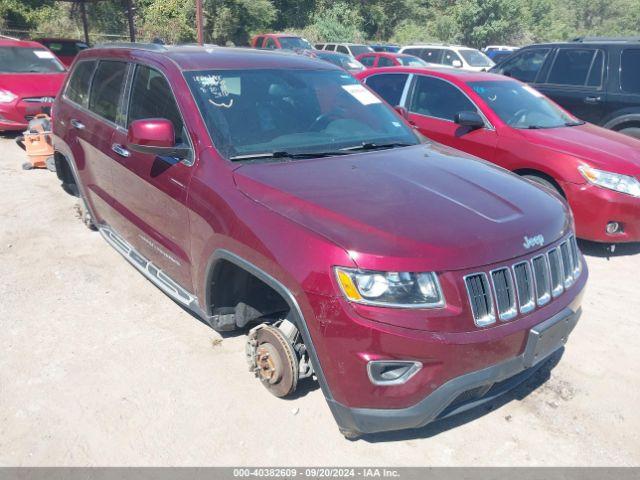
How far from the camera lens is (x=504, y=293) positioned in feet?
→ 8.11

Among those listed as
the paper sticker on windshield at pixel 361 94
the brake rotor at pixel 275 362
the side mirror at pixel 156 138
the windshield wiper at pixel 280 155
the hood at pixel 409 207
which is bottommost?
the brake rotor at pixel 275 362

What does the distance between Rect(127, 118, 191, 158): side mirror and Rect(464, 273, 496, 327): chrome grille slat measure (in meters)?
1.76

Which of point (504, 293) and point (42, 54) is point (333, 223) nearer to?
point (504, 293)

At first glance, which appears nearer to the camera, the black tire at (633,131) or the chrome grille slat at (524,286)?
the chrome grille slat at (524,286)

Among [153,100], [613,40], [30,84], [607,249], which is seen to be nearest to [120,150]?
[153,100]

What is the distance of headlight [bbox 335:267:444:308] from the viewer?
7.55 feet

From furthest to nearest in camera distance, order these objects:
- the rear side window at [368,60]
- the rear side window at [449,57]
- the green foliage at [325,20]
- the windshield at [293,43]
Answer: the green foliage at [325,20]
the windshield at [293,43]
the rear side window at [449,57]
the rear side window at [368,60]

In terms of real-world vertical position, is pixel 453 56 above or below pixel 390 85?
below

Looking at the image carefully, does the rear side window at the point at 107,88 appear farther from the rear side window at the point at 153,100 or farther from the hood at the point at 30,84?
the hood at the point at 30,84

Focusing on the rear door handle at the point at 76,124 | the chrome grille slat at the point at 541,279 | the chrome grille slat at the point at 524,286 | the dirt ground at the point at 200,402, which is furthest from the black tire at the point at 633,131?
the rear door handle at the point at 76,124

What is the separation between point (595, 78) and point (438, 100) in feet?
8.63

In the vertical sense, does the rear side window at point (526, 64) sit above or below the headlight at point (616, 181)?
above

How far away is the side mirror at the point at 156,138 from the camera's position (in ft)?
10.1

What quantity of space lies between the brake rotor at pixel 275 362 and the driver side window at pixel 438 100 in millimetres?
3995
